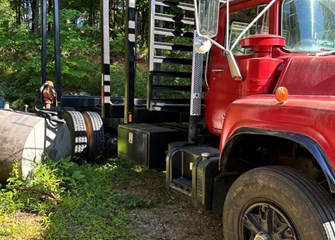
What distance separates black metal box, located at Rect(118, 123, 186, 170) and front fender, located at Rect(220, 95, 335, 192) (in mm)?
1758

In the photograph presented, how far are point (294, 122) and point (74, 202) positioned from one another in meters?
2.90

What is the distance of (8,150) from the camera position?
486 cm

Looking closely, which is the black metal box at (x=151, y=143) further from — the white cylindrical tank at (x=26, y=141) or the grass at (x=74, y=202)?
the white cylindrical tank at (x=26, y=141)

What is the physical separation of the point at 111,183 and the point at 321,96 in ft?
11.7

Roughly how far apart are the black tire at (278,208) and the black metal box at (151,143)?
1.88 m

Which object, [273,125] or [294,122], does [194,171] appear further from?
[294,122]

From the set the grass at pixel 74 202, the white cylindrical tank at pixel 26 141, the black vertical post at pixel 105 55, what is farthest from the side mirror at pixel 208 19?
the white cylindrical tank at pixel 26 141

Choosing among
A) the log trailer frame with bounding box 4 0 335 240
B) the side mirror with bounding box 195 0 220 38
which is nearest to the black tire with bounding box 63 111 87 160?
the log trailer frame with bounding box 4 0 335 240

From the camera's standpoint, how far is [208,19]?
285cm

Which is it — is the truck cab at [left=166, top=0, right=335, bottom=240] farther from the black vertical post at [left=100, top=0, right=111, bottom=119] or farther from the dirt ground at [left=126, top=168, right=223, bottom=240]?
the black vertical post at [left=100, top=0, right=111, bottom=119]

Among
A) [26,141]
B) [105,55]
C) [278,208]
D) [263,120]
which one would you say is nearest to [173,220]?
[278,208]

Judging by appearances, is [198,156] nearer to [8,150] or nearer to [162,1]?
[162,1]

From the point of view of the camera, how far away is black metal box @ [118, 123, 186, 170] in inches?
189

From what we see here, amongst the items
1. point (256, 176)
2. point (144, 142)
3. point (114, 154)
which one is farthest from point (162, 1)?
point (114, 154)
